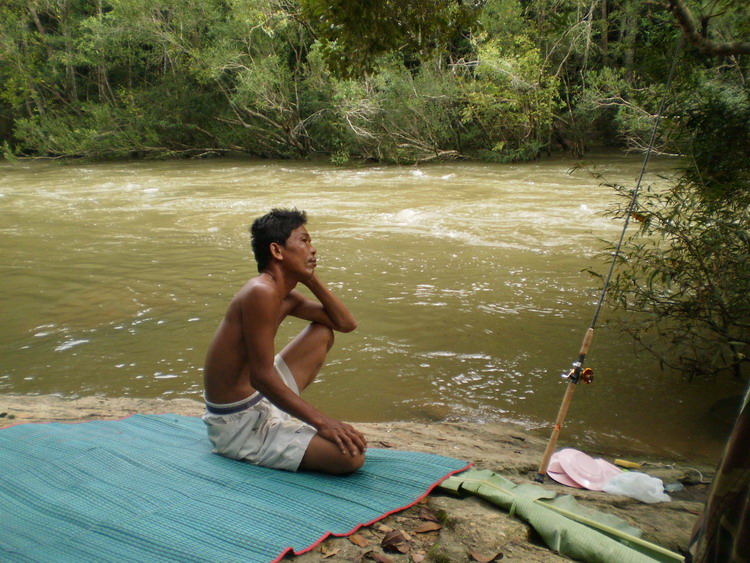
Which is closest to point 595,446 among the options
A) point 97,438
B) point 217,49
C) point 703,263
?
point 703,263

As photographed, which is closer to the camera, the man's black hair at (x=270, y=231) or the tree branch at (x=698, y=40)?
the man's black hair at (x=270, y=231)

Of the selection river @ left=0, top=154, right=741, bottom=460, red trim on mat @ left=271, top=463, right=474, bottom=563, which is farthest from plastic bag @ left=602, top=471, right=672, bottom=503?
red trim on mat @ left=271, top=463, right=474, bottom=563

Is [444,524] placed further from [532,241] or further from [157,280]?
[532,241]

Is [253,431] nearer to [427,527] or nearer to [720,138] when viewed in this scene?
[427,527]

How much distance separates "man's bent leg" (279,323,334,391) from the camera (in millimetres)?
3033

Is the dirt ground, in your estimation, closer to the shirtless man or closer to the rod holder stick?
the rod holder stick

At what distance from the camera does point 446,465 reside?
2.75 metres

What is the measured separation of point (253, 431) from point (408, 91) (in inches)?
630

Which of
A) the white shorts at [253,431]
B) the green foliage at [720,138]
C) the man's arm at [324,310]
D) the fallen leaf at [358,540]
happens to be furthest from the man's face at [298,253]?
the green foliage at [720,138]

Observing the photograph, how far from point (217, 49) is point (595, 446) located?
17361mm

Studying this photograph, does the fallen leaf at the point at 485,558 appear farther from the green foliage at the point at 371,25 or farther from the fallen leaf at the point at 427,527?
the green foliage at the point at 371,25

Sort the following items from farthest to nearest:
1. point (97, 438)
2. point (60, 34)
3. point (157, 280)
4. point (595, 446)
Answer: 1. point (60, 34)
2. point (157, 280)
3. point (595, 446)
4. point (97, 438)

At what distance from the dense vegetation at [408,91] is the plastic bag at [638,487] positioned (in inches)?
50.3

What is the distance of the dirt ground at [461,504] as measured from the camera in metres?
2.13
